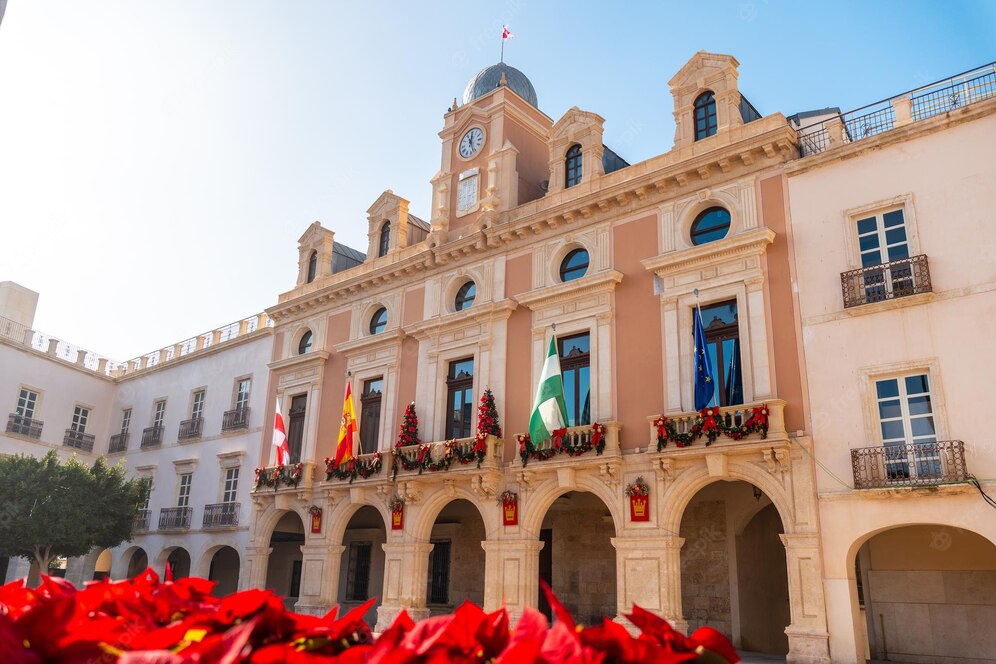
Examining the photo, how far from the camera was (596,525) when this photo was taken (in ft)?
71.1

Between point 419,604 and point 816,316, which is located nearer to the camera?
point 816,316

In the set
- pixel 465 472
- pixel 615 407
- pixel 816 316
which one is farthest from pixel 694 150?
pixel 465 472

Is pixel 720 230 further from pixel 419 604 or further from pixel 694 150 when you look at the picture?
pixel 419 604

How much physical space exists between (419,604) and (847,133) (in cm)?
1542

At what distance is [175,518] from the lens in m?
29.4

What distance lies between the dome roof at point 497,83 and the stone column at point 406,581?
1440 centimetres

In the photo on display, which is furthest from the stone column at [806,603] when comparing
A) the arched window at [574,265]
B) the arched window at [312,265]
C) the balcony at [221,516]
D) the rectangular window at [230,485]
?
the arched window at [312,265]

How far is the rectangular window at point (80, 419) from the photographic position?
1362 inches


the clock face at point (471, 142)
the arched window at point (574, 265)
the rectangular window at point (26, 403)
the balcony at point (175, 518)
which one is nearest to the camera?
the arched window at point (574, 265)

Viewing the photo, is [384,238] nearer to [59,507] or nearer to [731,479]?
[59,507]

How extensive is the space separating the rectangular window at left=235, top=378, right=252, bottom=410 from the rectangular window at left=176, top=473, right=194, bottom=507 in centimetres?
333

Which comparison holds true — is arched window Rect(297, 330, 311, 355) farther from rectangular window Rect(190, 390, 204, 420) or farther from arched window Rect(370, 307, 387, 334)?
rectangular window Rect(190, 390, 204, 420)

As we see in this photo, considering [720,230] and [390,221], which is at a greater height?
[390,221]

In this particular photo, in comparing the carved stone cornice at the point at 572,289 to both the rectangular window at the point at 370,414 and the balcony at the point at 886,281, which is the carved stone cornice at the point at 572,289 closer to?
Result: the balcony at the point at 886,281
